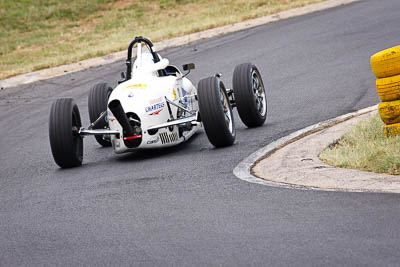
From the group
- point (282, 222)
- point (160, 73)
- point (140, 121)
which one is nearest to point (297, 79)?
point (160, 73)

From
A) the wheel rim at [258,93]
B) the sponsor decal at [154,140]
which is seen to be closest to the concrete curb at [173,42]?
the wheel rim at [258,93]

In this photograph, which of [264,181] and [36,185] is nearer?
[264,181]

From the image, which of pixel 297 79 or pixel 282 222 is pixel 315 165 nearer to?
pixel 282 222

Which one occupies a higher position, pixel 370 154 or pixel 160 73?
pixel 160 73

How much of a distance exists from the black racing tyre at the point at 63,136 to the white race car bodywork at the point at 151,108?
56 cm

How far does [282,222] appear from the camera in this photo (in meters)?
6.75

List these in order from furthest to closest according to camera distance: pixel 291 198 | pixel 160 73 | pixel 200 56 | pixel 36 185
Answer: pixel 200 56
pixel 160 73
pixel 36 185
pixel 291 198

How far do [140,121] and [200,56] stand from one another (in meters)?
10.6

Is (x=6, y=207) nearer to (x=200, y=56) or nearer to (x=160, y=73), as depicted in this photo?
(x=160, y=73)

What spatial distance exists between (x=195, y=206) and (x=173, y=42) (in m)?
17.3

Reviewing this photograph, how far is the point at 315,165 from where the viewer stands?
8.83 m

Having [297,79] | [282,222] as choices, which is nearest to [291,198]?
[282,222]

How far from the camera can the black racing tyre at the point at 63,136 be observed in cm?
1110

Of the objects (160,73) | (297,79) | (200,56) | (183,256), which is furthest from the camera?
(200,56)
